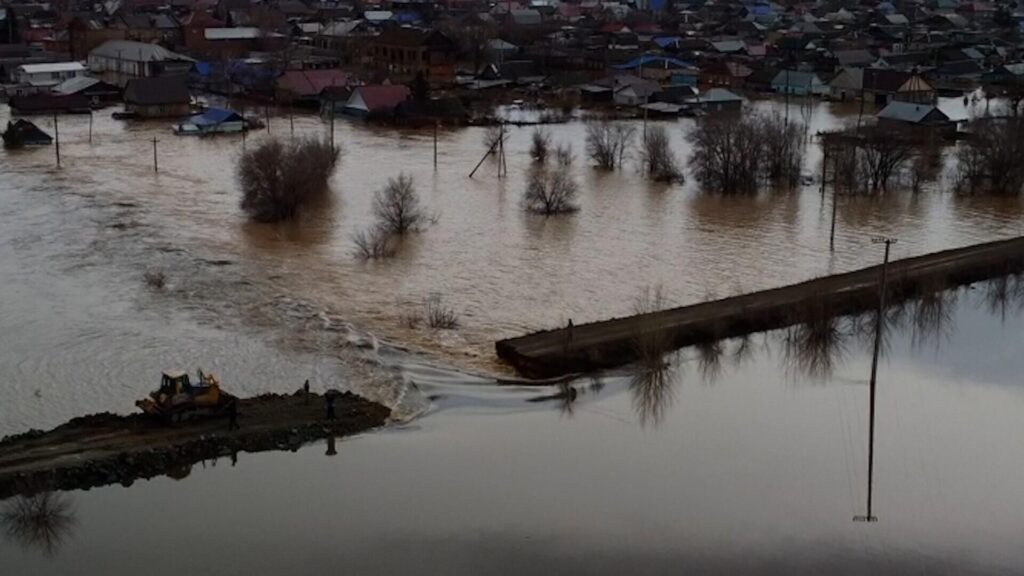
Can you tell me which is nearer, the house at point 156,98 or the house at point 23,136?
the house at point 23,136

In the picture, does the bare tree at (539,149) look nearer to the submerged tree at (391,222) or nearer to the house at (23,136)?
the submerged tree at (391,222)

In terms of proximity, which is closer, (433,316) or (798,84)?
(433,316)

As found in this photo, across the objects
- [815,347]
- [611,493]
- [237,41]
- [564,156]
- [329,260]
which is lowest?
[611,493]

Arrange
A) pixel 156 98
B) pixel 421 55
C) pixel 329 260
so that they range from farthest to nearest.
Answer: pixel 421 55 → pixel 156 98 → pixel 329 260

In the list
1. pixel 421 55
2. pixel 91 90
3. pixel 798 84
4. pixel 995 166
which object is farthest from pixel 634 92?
pixel 91 90

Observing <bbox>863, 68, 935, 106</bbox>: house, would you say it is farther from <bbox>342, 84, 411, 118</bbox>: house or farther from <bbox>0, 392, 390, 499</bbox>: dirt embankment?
<bbox>0, 392, 390, 499</bbox>: dirt embankment

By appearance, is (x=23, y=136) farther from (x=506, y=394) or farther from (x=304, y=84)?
(x=506, y=394)

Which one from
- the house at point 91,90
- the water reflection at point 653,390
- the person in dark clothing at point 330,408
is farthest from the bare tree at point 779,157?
the house at point 91,90
